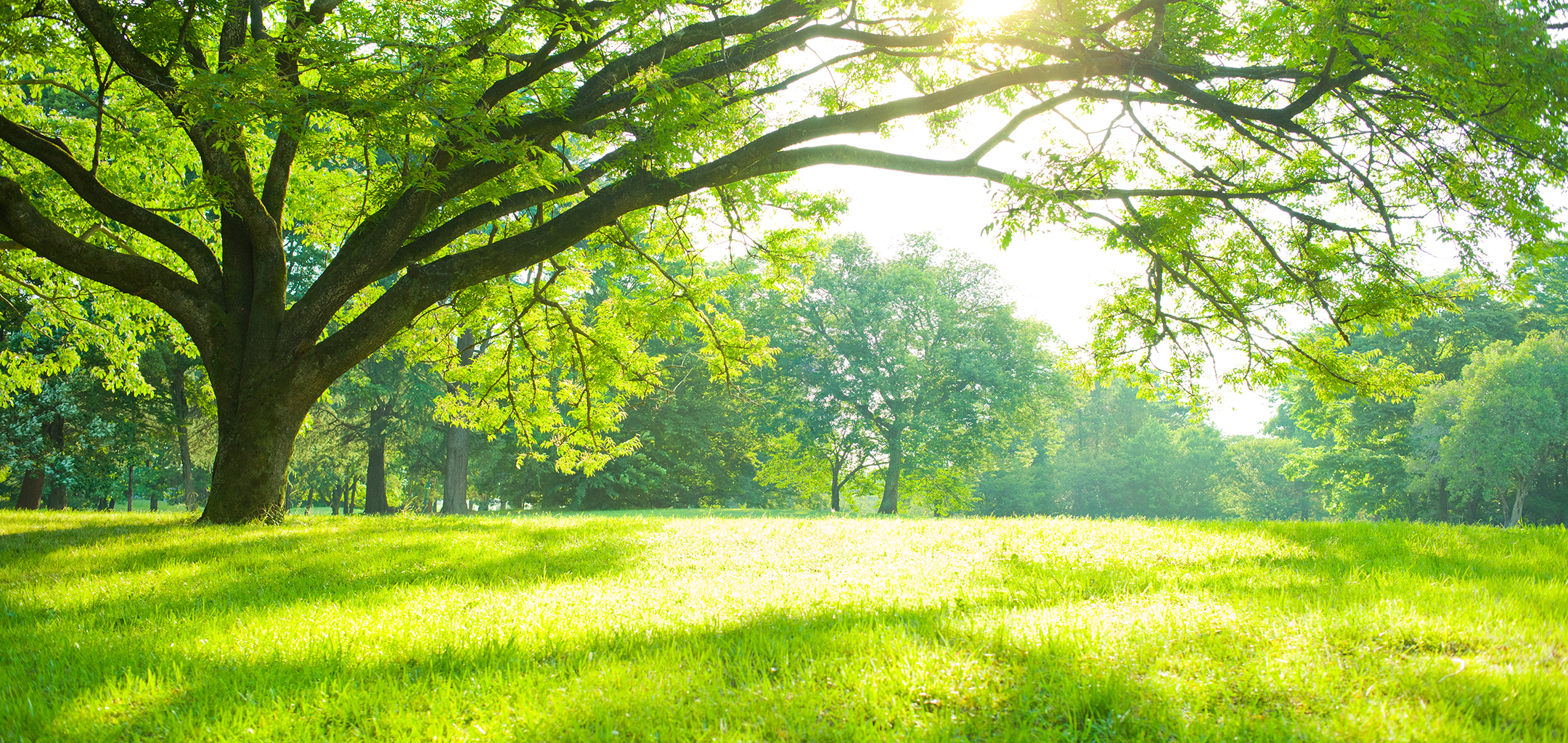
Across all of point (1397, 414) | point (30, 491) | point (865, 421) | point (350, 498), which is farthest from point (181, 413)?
point (1397, 414)

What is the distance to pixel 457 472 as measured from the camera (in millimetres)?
28125

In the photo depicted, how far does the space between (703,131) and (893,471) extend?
2656 cm

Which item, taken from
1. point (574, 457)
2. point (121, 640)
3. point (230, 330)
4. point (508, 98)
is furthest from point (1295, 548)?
point (230, 330)

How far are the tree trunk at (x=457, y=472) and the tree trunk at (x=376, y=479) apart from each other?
3.43 m

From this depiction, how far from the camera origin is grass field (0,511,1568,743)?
3.07 m

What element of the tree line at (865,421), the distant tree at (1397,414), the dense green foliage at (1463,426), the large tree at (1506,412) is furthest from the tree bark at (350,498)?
the large tree at (1506,412)

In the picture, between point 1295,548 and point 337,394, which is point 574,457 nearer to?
point 1295,548

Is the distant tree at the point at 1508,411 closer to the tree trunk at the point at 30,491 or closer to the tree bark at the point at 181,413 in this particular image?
the tree bark at the point at 181,413

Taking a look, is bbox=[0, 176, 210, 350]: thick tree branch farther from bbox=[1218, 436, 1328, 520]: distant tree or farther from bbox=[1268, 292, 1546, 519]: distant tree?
bbox=[1218, 436, 1328, 520]: distant tree

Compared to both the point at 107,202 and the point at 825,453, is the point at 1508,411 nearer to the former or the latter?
the point at 825,453

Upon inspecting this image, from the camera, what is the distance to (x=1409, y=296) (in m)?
9.84

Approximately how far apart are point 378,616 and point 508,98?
8.43 m

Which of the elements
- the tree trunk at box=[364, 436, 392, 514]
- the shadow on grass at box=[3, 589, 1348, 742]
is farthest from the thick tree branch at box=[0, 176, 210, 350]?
the tree trunk at box=[364, 436, 392, 514]

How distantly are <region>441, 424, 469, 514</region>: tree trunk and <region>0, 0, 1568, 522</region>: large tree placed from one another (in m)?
15.9
